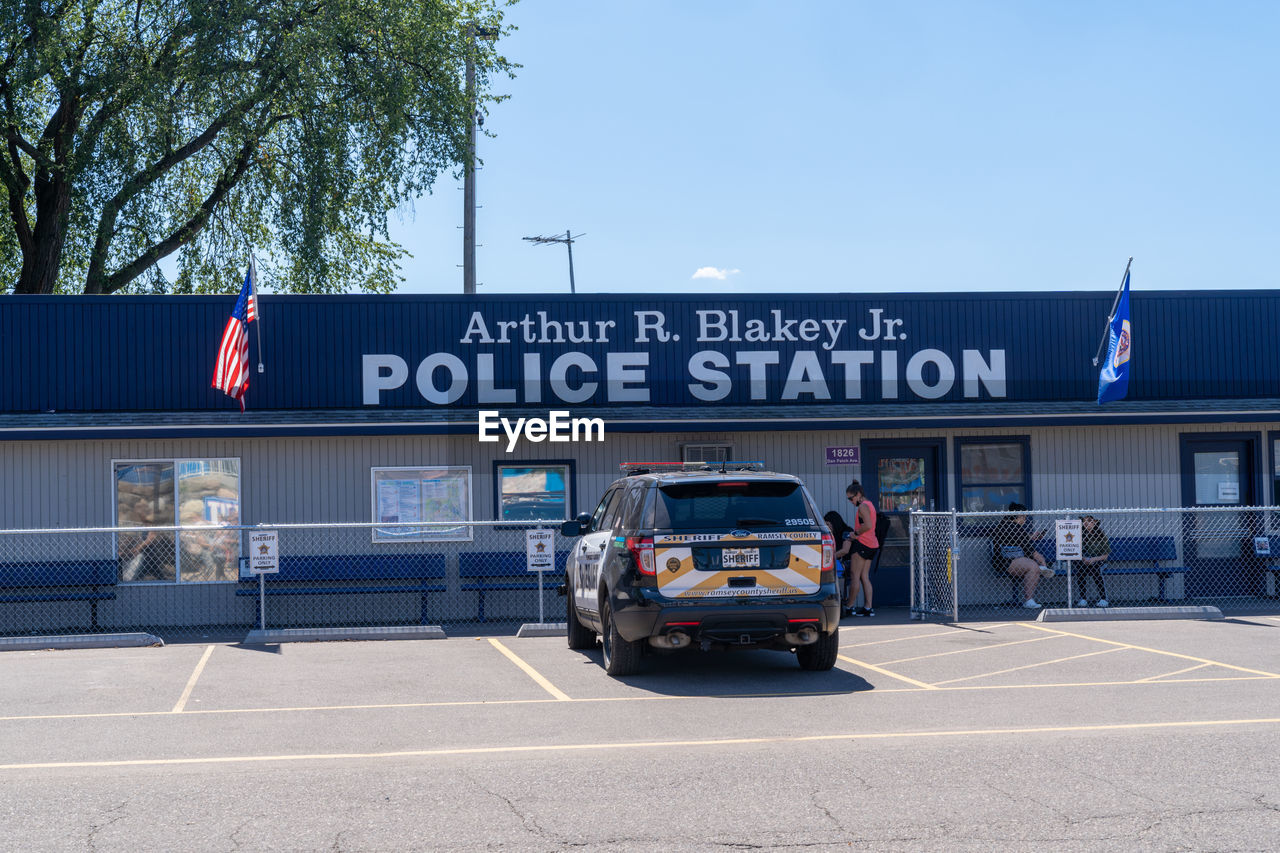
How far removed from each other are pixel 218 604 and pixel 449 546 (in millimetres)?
3079

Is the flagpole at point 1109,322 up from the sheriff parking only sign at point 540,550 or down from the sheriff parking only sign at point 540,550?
up

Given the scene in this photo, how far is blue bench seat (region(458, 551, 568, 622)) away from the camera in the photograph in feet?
55.0

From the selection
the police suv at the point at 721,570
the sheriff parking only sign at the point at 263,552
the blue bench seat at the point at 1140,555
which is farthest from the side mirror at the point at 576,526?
the blue bench seat at the point at 1140,555

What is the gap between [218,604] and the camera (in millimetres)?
16797

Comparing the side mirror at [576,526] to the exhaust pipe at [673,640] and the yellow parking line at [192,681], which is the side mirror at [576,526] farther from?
the yellow parking line at [192,681]

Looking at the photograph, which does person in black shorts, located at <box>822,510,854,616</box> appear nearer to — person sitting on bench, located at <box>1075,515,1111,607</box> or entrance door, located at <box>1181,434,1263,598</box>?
person sitting on bench, located at <box>1075,515,1111,607</box>

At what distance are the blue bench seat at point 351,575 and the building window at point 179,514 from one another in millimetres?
717

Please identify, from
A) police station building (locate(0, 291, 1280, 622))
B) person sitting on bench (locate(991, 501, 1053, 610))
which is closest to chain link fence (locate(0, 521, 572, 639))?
police station building (locate(0, 291, 1280, 622))

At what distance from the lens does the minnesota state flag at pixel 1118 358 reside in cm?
1786

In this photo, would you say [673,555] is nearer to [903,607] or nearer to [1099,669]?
[1099,669]

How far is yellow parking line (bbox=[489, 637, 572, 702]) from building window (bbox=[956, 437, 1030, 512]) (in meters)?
7.50

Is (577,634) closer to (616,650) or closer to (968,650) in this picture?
(616,650)

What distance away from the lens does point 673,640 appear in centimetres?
1094

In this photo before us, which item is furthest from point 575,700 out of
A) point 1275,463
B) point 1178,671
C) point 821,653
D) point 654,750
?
point 1275,463
